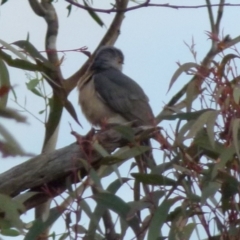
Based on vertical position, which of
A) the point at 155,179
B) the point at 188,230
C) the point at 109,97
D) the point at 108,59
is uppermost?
the point at 108,59

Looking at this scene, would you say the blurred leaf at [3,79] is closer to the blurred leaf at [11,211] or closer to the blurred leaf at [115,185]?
the blurred leaf at [11,211]

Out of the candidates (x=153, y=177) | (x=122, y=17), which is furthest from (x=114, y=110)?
(x=153, y=177)

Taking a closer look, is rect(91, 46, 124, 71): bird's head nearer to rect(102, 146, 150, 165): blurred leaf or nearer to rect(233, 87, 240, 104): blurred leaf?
rect(102, 146, 150, 165): blurred leaf

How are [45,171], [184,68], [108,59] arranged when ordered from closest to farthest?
[184,68]
[45,171]
[108,59]

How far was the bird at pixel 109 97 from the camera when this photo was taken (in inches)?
156

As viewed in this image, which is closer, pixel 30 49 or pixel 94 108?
pixel 30 49

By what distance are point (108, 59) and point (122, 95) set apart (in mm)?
522

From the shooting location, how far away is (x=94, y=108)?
4008mm

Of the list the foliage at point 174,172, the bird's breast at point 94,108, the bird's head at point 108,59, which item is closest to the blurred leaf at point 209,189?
the foliage at point 174,172

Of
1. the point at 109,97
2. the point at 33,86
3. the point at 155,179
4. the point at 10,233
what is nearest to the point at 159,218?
the point at 155,179

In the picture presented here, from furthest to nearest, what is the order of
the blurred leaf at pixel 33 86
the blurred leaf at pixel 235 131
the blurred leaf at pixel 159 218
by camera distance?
1. the blurred leaf at pixel 33 86
2. the blurred leaf at pixel 159 218
3. the blurred leaf at pixel 235 131

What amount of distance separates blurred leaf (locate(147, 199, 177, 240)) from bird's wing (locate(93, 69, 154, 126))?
1.89 metres

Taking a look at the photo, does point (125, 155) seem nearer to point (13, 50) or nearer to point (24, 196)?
point (24, 196)

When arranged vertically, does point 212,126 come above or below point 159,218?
above
